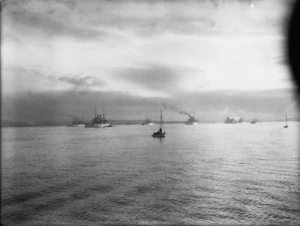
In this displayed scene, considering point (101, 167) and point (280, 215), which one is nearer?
point (280, 215)

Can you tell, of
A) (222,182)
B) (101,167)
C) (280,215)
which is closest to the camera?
(280,215)

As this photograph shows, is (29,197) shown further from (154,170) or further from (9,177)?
(154,170)

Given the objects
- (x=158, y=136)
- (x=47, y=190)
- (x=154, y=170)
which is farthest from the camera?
(x=158, y=136)

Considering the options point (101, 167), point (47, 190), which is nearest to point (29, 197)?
point (47, 190)

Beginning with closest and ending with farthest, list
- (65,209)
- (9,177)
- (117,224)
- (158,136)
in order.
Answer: (117,224) → (65,209) → (9,177) → (158,136)

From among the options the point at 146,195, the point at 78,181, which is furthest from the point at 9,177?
the point at 146,195

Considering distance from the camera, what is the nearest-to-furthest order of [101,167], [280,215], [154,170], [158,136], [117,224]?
[117,224]
[280,215]
[154,170]
[101,167]
[158,136]

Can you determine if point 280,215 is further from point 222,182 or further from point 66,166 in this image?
point 66,166

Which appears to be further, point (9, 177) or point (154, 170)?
point (154, 170)

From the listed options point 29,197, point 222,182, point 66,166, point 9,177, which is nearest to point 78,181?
point 29,197
